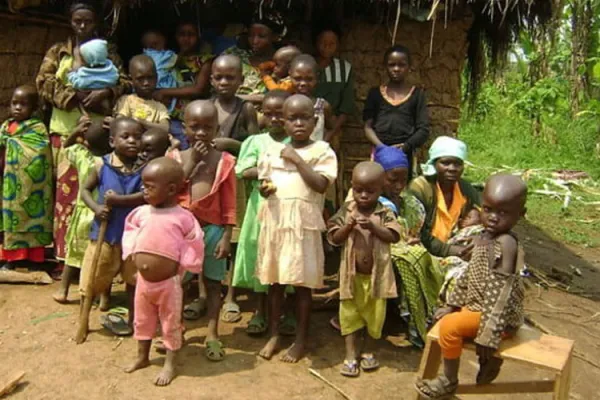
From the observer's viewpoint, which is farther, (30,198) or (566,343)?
(30,198)

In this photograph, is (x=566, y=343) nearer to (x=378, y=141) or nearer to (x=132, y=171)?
(x=378, y=141)

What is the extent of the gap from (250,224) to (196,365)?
2.94 feet

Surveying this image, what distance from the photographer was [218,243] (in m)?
4.11

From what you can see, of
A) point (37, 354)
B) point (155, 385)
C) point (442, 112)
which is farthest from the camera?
point (442, 112)

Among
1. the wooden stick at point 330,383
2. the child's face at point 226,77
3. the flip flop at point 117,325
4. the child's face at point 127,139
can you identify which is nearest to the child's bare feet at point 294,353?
the wooden stick at point 330,383

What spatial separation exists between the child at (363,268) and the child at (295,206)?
0.49ft

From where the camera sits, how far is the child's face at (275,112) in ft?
13.7

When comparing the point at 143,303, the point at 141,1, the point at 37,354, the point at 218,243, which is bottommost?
the point at 37,354

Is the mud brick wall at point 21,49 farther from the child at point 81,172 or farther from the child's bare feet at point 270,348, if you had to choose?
the child's bare feet at point 270,348

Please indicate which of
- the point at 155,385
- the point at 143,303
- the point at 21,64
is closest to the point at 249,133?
the point at 143,303

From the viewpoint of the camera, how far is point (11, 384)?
3.66 m

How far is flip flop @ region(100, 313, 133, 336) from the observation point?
14.3 ft

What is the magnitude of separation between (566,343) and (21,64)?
4.47 metres

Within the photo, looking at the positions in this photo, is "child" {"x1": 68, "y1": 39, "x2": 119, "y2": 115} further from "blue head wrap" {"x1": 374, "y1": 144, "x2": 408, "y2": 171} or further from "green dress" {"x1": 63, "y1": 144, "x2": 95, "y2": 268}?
"blue head wrap" {"x1": 374, "y1": 144, "x2": 408, "y2": 171}
